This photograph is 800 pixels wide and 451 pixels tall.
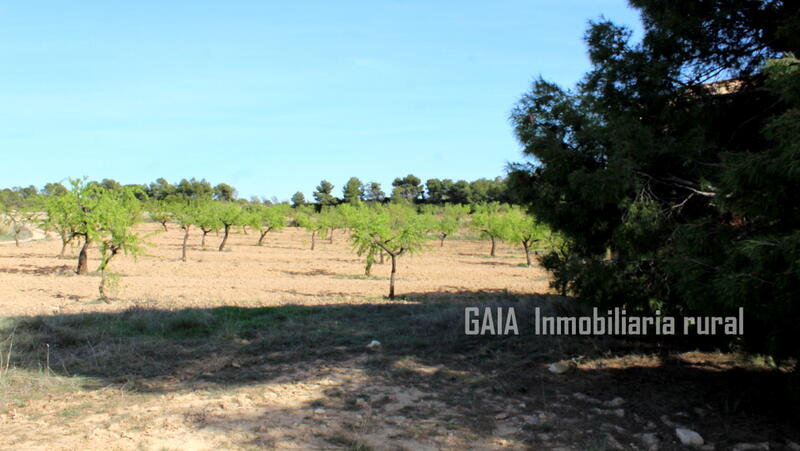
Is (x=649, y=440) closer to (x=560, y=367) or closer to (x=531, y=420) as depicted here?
(x=531, y=420)

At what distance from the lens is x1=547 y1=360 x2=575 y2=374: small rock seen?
539 cm

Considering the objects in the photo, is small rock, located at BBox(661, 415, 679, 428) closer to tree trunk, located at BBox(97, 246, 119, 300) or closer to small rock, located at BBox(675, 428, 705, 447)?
small rock, located at BBox(675, 428, 705, 447)

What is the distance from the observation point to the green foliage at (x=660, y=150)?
366 centimetres

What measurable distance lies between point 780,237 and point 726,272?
0.35m

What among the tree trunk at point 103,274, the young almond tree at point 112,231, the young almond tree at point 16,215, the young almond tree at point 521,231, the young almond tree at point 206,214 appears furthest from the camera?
the young almond tree at point 206,214

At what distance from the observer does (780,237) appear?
9.84 ft

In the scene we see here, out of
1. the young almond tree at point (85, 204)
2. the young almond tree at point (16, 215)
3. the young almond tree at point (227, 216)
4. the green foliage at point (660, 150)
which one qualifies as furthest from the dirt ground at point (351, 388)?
the young almond tree at point (227, 216)

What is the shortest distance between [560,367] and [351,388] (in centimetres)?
225

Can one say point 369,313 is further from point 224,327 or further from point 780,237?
point 780,237

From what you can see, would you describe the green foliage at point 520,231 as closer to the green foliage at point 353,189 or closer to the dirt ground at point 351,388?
the dirt ground at point 351,388

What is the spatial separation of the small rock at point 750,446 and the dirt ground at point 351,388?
19 mm

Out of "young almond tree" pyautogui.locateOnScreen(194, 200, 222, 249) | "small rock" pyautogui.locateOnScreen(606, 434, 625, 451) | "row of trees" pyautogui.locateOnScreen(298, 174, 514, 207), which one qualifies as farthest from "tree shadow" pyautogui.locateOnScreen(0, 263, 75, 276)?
"row of trees" pyautogui.locateOnScreen(298, 174, 514, 207)

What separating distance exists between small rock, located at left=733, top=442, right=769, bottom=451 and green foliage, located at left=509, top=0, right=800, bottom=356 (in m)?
0.70

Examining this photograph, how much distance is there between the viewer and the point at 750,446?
3680 millimetres
